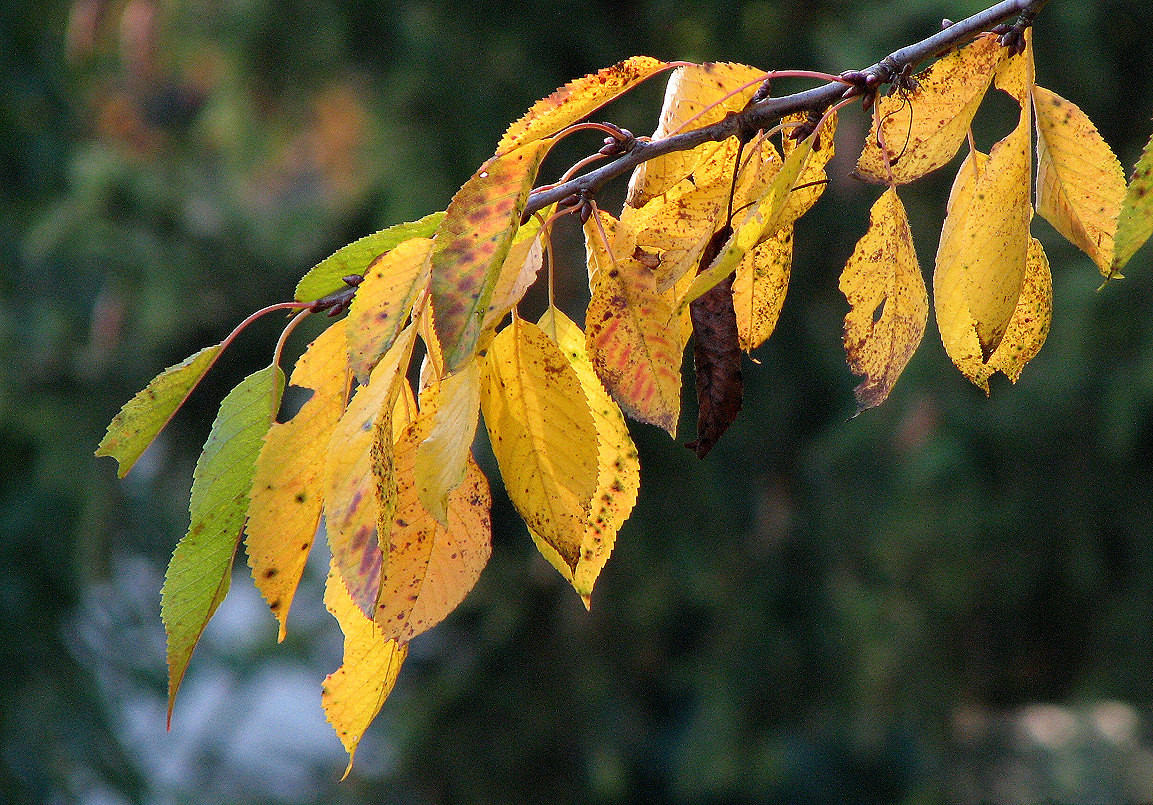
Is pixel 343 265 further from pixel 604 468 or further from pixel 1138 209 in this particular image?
pixel 1138 209

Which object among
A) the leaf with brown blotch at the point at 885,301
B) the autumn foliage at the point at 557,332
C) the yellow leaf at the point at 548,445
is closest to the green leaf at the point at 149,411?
the autumn foliage at the point at 557,332

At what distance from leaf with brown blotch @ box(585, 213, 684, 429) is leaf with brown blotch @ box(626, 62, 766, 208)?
45mm

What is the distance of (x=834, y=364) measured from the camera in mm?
2010

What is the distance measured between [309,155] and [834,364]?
2.60m

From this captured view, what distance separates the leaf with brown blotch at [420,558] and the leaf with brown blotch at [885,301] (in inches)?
5.8

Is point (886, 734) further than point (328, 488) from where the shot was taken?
Yes

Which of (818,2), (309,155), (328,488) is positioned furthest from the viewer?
(309,155)

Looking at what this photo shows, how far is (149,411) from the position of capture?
0.38m

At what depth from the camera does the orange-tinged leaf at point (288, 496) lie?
35cm

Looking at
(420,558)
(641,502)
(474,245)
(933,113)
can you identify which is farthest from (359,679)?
(641,502)

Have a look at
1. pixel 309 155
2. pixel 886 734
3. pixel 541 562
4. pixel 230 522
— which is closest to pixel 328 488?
pixel 230 522

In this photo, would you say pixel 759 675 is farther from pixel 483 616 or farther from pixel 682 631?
pixel 483 616

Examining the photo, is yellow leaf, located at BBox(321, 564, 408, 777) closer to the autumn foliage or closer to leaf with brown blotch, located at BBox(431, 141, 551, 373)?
the autumn foliage

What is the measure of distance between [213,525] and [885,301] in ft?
0.84
